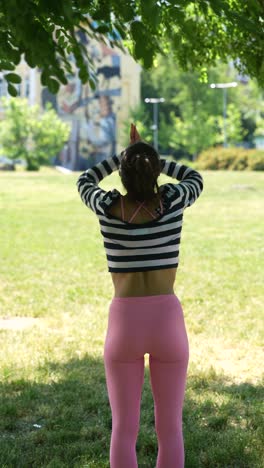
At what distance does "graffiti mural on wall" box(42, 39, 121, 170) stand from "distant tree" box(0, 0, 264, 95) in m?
82.2

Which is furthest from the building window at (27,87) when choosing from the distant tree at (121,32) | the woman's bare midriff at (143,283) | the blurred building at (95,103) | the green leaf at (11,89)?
the woman's bare midriff at (143,283)

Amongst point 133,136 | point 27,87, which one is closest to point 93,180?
point 133,136

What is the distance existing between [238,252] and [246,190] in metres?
17.4

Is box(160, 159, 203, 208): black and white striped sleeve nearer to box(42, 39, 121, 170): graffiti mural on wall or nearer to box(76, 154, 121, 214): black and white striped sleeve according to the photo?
box(76, 154, 121, 214): black and white striped sleeve

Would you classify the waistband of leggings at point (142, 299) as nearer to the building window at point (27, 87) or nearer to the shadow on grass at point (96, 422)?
the shadow on grass at point (96, 422)

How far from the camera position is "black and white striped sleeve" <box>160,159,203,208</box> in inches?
126

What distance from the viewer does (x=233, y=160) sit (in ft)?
170

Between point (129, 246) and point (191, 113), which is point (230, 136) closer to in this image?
point (191, 113)

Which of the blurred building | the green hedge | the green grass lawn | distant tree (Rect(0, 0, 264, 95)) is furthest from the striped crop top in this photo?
the blurred building

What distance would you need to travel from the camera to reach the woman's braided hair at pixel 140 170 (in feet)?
9.95

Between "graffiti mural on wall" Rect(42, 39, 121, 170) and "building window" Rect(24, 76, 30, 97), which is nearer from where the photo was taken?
"graffiti mural on wall" Rect(42, 39, 121, 170)

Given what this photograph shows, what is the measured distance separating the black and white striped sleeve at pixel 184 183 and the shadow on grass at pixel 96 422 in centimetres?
173

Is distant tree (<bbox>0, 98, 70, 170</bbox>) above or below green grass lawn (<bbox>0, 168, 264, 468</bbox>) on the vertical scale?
above

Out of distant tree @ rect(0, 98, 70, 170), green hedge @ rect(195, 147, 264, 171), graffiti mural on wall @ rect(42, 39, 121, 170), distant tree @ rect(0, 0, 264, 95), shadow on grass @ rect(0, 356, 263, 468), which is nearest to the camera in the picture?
distant tree @ rect(0, 0, 264, 95)
